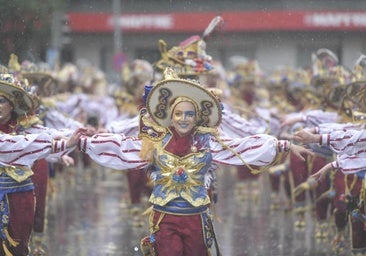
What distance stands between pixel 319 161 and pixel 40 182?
395 centimetres

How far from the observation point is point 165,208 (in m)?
8.53

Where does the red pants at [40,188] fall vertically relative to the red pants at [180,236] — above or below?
above

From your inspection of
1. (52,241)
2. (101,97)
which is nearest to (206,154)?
(52,241)

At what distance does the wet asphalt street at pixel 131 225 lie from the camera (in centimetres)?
1194

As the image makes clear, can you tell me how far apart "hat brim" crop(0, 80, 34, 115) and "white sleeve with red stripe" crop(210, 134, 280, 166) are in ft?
6.17

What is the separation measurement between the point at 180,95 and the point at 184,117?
0.65ft

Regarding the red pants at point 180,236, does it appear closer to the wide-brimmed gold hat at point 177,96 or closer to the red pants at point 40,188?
the wide-brimmed gold hat at point 177,96

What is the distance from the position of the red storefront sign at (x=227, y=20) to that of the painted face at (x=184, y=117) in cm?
2512

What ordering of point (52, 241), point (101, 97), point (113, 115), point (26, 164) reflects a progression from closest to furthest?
point (26, 164), point (52, 241), point (113, 115), point (101, 97)

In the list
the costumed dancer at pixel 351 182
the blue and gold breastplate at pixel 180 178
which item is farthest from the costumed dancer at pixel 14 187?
the costumed dancer at pixel 351 182

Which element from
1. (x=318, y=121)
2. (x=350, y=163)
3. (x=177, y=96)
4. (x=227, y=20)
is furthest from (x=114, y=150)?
(x=227, y=20)

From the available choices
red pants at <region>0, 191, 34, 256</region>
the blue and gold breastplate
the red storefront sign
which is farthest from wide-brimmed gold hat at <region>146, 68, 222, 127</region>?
the red storefront sign

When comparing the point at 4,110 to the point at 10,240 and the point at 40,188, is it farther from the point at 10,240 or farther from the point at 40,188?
the point at 40,188

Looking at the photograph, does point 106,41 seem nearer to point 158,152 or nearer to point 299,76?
point 299,76
